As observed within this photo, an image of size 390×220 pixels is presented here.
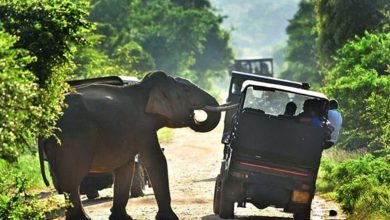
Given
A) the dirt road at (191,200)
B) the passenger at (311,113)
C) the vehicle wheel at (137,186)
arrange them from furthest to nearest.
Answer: the vehicle wheel at (137,186) → the dirt road at (191,200) → the passenger at (311,113)

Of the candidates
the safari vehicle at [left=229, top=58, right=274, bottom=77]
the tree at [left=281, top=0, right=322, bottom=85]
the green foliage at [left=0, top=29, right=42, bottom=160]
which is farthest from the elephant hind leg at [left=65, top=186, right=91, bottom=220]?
the tree at [left=281, top=0, right=322, bottom=85]

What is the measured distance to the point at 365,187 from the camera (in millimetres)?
17453

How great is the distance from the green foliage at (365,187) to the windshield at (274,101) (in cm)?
171

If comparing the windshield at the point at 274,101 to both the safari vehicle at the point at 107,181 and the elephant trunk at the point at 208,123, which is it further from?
the safari vehicle at the point at 107,181

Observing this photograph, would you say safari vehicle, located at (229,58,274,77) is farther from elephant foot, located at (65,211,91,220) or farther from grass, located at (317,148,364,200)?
elephant foot, located at (65,211,91,220)

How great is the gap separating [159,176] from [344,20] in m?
25.5

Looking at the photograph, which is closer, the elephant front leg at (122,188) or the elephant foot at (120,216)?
the elephant foot at (120,216)

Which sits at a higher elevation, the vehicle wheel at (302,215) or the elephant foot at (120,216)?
the vehicle wheel at (302,215)

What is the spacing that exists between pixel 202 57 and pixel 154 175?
105 m

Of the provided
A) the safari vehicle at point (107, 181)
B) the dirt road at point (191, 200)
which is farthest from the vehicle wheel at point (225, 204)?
the safari vehicle at point (107, 181)

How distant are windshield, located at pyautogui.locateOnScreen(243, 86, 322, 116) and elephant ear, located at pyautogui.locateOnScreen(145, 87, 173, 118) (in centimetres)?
160

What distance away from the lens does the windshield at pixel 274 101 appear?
18484mm

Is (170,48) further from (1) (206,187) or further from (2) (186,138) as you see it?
(1) (206,187)

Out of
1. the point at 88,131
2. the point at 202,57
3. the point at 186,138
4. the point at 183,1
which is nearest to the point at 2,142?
the point at 88,131
